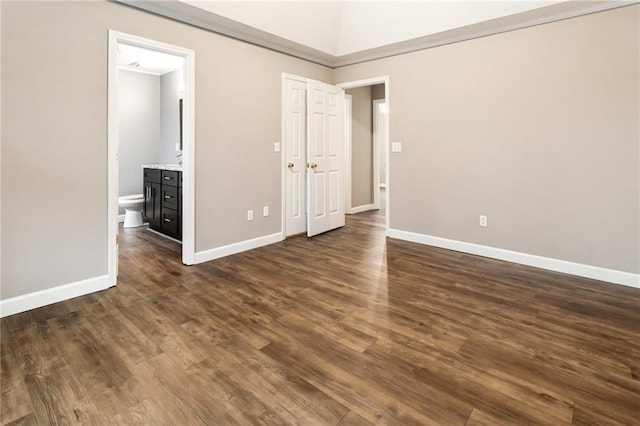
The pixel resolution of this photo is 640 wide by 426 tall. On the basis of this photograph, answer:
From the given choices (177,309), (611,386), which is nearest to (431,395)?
(611,386)

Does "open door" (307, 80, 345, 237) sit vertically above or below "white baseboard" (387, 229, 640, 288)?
above

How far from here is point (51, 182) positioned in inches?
103

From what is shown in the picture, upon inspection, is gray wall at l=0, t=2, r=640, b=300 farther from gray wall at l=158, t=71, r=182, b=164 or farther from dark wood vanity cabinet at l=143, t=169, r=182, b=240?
gray wall at l=158, t=71, r=182, b=164

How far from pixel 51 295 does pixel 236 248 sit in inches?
69.5

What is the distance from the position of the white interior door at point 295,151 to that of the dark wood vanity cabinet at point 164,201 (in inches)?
53.7

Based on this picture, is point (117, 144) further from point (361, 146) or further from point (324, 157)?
point (361, 146)

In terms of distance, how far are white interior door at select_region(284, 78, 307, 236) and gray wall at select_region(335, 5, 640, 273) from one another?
118 cm

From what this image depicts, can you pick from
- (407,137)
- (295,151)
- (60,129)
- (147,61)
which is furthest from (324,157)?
(60,129)

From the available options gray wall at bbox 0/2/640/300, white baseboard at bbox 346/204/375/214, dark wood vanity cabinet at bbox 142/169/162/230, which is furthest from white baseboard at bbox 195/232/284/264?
white baseboard at bbox 346/204/375/214

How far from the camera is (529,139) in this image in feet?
11.6

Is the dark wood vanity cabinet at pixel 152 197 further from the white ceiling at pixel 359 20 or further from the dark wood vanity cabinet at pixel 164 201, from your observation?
the white ceiling at pixel 359 20

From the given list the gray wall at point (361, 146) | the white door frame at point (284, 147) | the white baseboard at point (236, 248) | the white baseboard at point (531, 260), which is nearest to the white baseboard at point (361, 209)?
the gray wall at point (361, 146)

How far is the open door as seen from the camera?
475 cm

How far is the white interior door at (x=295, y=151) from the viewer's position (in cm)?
454
